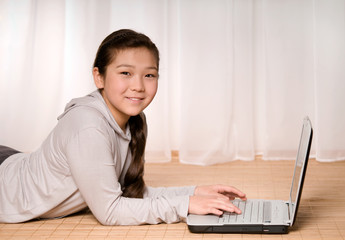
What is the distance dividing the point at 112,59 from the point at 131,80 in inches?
3.2

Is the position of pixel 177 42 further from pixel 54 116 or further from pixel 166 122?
pixel 54 116

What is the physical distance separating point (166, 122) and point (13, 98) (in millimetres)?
809

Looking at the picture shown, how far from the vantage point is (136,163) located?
164cm

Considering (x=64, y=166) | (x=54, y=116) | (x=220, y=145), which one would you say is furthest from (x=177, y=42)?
(x=64, y=166)

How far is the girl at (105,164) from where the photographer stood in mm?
1412

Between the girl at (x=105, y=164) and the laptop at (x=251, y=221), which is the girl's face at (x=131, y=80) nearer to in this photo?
the girl at (x=105, y=164)

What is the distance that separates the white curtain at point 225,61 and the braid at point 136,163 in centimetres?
90

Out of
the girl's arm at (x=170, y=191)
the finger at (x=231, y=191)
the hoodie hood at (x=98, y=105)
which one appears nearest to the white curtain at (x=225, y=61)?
the girl's arm at (x=170, y=191)

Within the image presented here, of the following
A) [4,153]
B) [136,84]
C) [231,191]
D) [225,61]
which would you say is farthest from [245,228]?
[225,61]

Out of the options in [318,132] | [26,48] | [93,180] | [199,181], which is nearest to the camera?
[93,180]

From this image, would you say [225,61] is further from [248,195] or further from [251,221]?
[251,221]

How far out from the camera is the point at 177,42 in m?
2.69

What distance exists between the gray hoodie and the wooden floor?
1.5 inches

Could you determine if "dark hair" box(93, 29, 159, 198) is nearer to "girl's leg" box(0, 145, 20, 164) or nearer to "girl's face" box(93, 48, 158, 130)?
"girl's face" box(93, 48, 158, 130)
